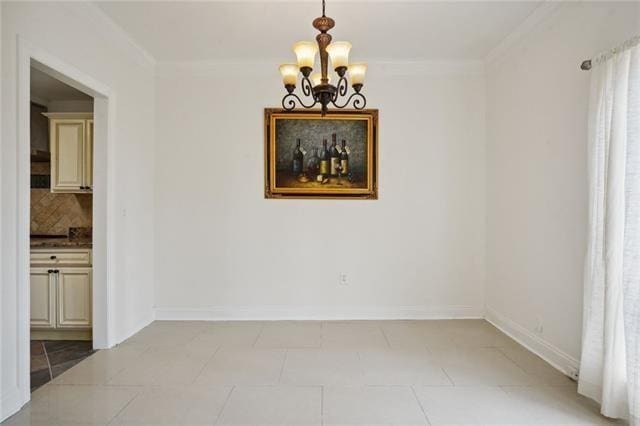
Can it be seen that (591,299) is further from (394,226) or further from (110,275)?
(110,275)

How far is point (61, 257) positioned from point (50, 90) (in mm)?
2210

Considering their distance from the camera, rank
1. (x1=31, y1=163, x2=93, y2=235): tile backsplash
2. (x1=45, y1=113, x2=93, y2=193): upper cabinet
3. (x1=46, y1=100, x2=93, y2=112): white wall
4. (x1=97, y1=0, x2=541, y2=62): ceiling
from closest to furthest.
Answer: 1. (x1=97, y1=0, x2=541, y2=62): ceiling
2. (x1=45, y1=113, x2=93, y2=193): upper cabinet
3. (x1=31, y1=163, x2=93, y2=235): tile backsplash
4. (x1=46, y1=100, x2=93, y2=112): white wall

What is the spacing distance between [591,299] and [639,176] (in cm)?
81

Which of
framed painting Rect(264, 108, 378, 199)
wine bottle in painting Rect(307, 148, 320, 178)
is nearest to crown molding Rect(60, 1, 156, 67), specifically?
framed painting Rect(264, 108, 378, 199)

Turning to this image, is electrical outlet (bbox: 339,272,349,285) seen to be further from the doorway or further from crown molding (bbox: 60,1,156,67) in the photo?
crown molding (bbox: 60,1,156,67)

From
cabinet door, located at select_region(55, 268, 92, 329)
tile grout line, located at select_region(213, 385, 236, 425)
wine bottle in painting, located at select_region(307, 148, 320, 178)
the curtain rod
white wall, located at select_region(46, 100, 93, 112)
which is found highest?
white wall, located at select_region(46, 100, 93, 112)

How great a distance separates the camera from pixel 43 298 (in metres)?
3.68

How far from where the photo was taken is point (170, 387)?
267cm

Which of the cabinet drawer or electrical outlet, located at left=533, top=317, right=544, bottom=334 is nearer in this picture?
electrical outlet, located at left=533, top=317, right=544, bottom=334

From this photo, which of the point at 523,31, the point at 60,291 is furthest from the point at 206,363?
the point at 523,31

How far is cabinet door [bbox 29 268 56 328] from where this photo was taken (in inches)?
144

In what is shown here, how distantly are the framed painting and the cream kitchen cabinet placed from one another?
2.04 meters

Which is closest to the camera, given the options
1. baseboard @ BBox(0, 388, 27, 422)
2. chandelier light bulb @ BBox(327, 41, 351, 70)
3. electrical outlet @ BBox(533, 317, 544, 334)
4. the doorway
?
baseboard @ BBox(0, 388, 27, 422)

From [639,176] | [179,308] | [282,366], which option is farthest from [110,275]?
[639,176]
